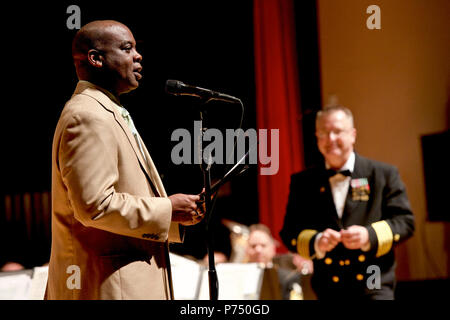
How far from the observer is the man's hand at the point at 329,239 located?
2.40 meters

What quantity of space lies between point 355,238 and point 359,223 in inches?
7.8

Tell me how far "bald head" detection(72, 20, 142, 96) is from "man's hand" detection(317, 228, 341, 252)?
1116 millimetres

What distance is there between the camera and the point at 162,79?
520 centimetres

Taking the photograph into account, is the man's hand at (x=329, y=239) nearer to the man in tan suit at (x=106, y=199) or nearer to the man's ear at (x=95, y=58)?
the man in tan suit at (x=106, y=199)

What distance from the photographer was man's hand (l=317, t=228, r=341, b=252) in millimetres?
2398

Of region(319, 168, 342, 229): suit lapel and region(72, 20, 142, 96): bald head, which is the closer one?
region(72, 20, 142, 96): bald head

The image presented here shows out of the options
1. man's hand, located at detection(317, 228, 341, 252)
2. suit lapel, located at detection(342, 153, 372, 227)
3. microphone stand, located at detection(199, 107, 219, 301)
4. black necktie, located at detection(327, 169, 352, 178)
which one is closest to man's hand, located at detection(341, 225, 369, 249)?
man's hand, located at detection(317, 228, 341, 252)

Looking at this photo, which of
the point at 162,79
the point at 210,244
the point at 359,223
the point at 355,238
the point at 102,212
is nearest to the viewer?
the point at 102,212

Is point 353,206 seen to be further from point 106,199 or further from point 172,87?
point 106,199

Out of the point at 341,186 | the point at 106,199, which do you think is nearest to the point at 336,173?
the point at 341,186

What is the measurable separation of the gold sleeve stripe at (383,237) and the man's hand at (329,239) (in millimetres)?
184

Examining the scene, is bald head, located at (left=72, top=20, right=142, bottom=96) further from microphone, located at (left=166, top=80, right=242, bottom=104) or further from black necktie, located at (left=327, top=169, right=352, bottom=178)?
black necktie, located at (left=327, top=169, right=352, bottom=178)

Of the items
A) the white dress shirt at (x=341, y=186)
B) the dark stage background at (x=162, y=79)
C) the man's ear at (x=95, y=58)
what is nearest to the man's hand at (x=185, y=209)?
the man's ear at (x=95, y=58)
